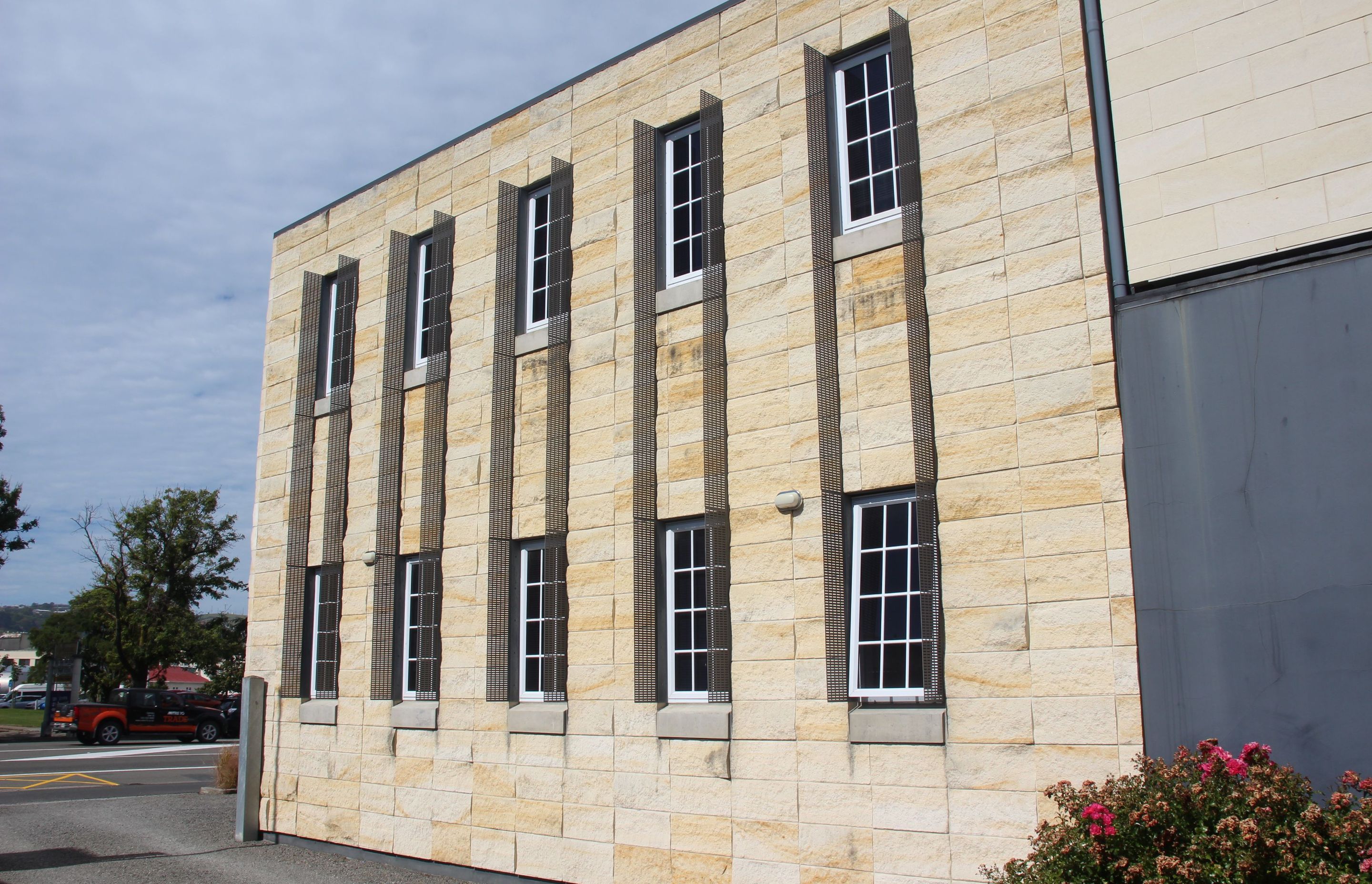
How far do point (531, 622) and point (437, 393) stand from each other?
10.3 feet

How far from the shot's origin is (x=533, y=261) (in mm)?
12547

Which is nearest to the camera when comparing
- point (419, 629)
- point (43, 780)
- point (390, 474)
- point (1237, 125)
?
point (1237, 125)

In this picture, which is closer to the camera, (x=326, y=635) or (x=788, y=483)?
(x=788, y=483)

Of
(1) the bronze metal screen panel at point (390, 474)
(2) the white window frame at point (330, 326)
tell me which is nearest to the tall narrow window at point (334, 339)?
(2) the white window frame at point (330, 326)

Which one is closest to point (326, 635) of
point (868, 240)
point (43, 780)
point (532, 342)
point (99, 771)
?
point (532, 342)

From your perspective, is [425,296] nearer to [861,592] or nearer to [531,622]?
[531,622]

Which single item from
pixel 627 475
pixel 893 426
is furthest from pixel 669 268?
pixel 893 426

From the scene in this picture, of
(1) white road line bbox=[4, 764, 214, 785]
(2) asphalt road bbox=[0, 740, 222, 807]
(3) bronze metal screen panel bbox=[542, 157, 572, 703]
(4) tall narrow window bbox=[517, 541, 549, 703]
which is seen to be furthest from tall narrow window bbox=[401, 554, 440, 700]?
(1) white road line bbox=[4, 764, 214, 785]

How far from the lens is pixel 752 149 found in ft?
33.5

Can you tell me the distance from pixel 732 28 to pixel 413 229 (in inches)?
209

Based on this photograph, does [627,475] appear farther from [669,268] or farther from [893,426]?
[893,426]

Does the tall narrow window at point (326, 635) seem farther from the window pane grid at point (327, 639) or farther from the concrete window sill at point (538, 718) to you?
the concrete window sill at point (538, 718)

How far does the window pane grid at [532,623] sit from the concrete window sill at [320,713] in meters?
3.43

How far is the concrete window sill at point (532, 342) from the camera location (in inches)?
469
